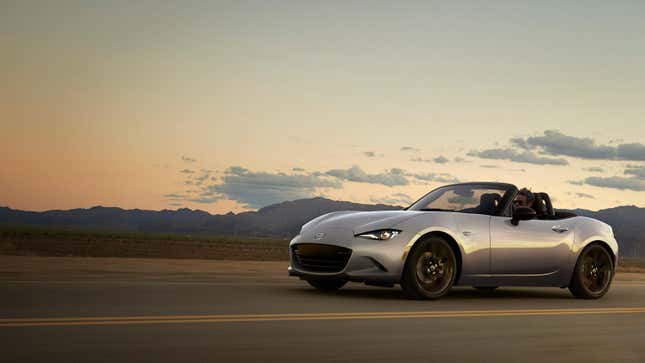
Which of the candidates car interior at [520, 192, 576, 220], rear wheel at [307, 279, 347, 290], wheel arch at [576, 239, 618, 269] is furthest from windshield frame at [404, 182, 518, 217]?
rear wheel at [307, 279, 347, 290]

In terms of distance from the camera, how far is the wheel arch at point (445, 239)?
10.9m

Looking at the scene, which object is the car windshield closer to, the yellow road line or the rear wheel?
the rear wheel

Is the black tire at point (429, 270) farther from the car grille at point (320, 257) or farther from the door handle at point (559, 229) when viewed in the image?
the door handle at point (559, 229)

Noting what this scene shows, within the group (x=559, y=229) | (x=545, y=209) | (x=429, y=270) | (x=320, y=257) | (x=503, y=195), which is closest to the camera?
(x=429, y=270)

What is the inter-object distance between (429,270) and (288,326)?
3.85 meters

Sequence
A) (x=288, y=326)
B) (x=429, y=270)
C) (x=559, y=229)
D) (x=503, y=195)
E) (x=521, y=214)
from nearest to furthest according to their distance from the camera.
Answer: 1. (x=288, y=326)
2. (x=429, y=270)
3. (x=521, y=214)
4. (x=503, y=195)
5. (x=559, y=229)

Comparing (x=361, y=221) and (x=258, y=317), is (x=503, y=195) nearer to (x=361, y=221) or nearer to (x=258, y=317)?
(x=361, y=221)

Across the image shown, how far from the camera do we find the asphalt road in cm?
616

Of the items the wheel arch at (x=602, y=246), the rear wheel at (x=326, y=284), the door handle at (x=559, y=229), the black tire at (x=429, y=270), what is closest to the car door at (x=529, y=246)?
the door handle at (x=559, y=229)

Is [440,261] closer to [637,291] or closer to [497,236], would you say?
[497,236]

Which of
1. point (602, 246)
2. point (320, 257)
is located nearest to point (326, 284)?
point (320, 257)

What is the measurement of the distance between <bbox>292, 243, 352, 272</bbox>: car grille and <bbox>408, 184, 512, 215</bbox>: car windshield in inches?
76.6

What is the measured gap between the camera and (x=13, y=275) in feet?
43.3

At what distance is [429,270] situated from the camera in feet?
36.5
